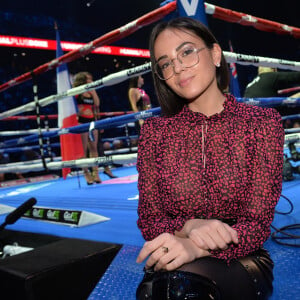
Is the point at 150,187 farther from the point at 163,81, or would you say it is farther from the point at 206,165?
the point at 163,81

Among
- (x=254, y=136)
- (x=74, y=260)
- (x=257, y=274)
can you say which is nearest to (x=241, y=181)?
(x=254, y=136)

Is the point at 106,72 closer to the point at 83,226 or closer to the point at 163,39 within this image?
the point at 83,226

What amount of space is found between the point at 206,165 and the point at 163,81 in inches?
11.4

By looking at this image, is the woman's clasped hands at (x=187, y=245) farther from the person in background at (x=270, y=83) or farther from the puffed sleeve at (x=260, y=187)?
the person in background at (x=270, y=83)

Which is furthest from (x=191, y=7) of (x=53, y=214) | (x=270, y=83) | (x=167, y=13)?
(x=270, y=83)

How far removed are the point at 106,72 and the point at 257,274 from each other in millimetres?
10564

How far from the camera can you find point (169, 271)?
66 centimetres

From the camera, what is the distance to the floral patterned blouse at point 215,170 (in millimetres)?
812

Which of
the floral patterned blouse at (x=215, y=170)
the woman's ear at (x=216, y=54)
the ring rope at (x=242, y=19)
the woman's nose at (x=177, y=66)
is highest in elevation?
the ring rope at (x=242, y=19)

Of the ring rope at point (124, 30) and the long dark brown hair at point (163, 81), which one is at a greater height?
the ring rope at point (124, 30)

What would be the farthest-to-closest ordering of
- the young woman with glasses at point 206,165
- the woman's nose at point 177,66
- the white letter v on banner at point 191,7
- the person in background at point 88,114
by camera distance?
the person in background at point 88,114
the white letter v on banner at point 191,7
the woman's nose at point 177,66
the young woman with glasses at point 206,165

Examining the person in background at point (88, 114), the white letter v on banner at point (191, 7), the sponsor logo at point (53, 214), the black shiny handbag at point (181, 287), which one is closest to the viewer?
the black shiny handbag at point (181, 287)

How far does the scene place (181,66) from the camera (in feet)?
2.88

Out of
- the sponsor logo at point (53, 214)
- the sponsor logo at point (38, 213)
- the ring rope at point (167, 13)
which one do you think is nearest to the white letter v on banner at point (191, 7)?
the ring rope at point (167, 13)
